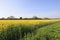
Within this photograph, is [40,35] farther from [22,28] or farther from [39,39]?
[22,28]

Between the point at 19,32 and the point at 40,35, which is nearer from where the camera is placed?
the point at 40,35

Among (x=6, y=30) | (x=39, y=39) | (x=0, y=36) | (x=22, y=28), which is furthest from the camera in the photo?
(x=22, y=28)

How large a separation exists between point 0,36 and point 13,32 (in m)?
1.22

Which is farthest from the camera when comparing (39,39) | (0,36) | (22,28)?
(22,28)

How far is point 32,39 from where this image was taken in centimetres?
854

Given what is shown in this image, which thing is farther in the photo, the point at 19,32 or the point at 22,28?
the point at 22,28

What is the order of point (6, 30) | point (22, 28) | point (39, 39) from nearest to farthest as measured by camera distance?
point (39, 39), point (6, 30), point (22, 28)

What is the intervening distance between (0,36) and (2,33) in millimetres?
471

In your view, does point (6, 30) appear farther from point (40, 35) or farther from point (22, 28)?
point (40, 35)

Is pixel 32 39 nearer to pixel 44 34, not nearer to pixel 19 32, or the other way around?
pixel 44 34

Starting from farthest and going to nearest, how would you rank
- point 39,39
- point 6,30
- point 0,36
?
point 6,30 → point 0,36 → point 39,39

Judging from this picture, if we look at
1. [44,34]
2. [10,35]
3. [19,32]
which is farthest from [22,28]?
[44,34]

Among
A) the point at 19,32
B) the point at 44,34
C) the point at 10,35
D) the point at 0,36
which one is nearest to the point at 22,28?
the point at 19,32

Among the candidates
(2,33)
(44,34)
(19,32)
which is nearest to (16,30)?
(19,32)
